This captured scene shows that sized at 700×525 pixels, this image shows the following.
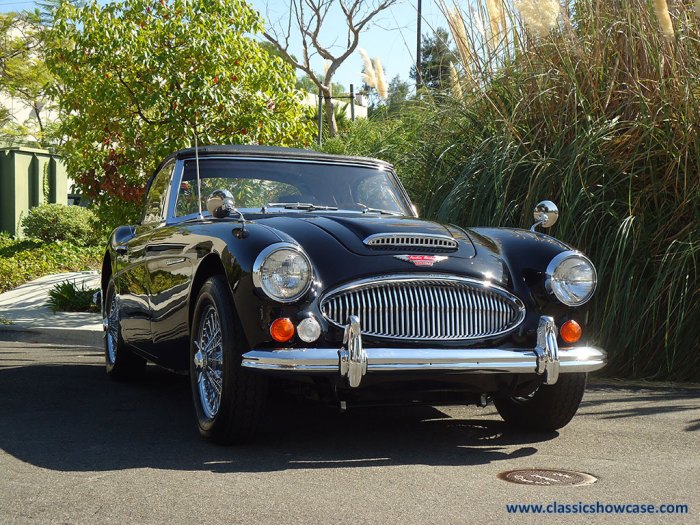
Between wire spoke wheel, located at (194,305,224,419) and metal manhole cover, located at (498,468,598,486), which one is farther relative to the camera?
wire spoke wheel, located at (194,305,224,419)

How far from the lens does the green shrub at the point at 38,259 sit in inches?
568

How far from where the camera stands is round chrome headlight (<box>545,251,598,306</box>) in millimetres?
5156

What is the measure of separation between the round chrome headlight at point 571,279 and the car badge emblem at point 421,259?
588mm

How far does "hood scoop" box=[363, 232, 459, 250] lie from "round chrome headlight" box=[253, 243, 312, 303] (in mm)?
399

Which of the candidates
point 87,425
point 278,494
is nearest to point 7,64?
point 87,425

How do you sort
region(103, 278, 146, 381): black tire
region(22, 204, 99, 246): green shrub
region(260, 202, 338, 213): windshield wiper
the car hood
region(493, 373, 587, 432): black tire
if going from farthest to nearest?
1. region(22, 204, 99, 246): green shrub
2. region(103, 278, 146, 381): black tire
3. region(260, 202, 338, 213): windshield wiper
4. region(493, 373, 587, 432): black tire
5. the car hood

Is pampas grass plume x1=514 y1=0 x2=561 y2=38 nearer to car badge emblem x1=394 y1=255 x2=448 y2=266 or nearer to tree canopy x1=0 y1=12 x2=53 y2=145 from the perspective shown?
car badge emblem x1=394 y1=255 x2=448 y2=266

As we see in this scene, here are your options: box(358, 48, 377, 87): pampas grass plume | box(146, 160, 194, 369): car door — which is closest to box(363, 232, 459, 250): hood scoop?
box(146, 160, 194, 369): car door

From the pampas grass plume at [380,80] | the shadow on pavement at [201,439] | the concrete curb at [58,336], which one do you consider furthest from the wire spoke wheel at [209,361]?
the pampas grass plume at [380,80]

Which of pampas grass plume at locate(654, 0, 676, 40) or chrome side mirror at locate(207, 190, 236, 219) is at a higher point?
pampas grass plume at locate(654, 0, 676, 40)

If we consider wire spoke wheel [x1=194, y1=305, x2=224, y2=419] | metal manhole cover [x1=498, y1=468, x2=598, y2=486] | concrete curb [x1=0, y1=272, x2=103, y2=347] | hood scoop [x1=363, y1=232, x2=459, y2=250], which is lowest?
metal manhole cover [x1=498, y1=468, x2=598, y2=486]

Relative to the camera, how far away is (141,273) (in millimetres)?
6574

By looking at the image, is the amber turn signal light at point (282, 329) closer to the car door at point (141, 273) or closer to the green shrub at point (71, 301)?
the car door at point (141, 273)

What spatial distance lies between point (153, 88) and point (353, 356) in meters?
7.69
